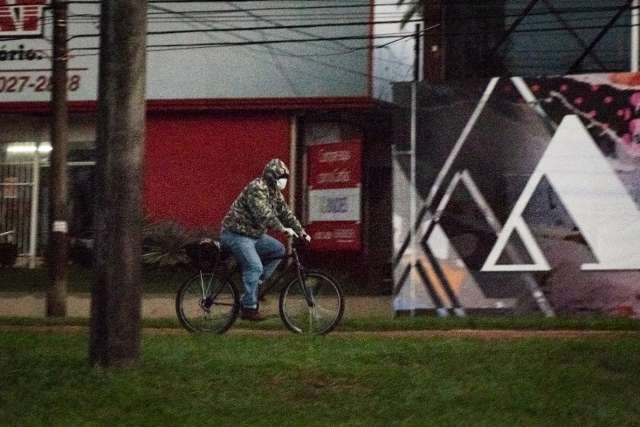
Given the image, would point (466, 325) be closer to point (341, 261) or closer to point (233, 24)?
point (341, 261)

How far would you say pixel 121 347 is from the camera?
721 cm

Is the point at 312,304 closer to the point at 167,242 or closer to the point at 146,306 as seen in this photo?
the point at 146,306

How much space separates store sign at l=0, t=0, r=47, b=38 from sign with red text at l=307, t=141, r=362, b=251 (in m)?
6.88

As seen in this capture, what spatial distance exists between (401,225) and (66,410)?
656 cm

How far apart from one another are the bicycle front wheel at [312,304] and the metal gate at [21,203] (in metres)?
12.4

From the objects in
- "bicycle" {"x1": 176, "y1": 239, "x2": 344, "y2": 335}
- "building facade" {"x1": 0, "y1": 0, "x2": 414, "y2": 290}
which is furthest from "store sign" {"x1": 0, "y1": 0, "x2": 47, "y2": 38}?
"bicycle" {"x1": 176, "y1": 239, "x2": 344, "y2": 335}

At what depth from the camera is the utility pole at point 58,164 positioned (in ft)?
43.1

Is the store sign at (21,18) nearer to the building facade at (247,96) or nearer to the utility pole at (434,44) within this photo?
the building facade at (247,96)

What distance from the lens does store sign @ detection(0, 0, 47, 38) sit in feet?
65.8

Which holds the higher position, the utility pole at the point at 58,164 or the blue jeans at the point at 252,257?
the utility pole at the point at 58,164

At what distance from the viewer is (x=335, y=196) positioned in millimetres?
17781

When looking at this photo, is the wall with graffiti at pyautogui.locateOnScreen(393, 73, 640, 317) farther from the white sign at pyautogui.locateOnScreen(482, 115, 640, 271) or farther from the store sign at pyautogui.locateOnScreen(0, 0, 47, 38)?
the store sign at pyautogui.locateOnScreen(0, 0, 47, 38)

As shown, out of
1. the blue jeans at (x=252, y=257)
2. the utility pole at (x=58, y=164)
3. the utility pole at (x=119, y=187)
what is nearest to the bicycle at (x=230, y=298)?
the blue jeans at (x=252, y=257)

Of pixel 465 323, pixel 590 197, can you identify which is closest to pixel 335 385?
pixel 465 323
